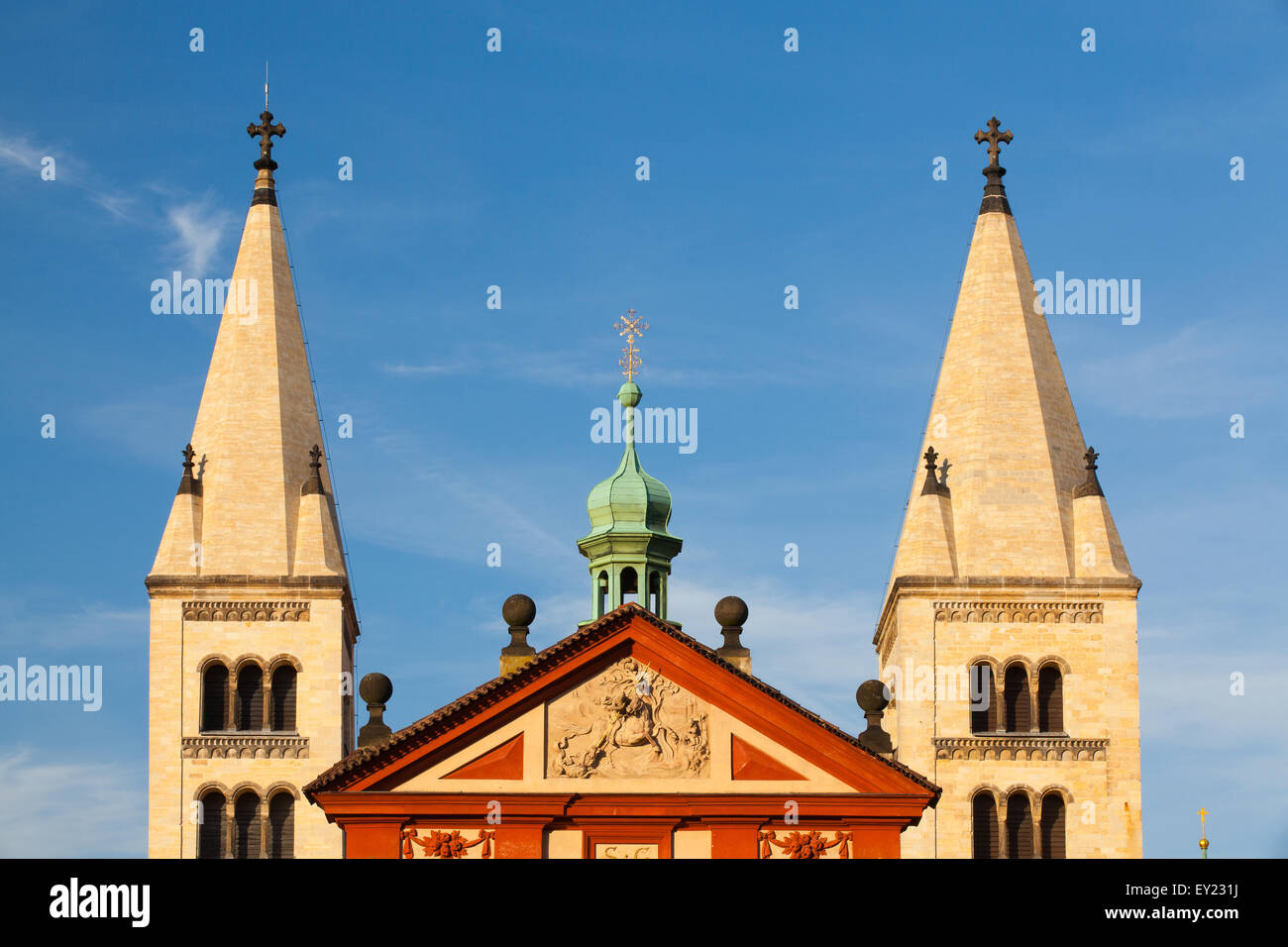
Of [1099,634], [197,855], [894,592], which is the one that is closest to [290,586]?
[197,855]

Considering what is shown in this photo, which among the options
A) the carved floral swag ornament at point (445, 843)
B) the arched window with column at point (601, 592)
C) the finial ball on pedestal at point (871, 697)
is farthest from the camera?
the arched window with column at point (601, 592)

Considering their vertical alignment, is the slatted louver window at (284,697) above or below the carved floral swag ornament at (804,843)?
above

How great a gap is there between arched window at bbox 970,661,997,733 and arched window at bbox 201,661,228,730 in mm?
17917

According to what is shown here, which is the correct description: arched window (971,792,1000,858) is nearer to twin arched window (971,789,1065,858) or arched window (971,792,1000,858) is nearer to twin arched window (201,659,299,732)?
twin arched window (971,789,1065,858)

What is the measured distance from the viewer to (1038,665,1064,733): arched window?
70.1 metres

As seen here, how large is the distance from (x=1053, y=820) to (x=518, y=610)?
18932mm

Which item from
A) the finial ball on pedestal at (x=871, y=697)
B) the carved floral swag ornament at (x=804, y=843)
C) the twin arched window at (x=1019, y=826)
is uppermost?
the finial ball on pedestal at (x=871, y=697)

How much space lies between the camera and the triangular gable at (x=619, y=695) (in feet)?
162

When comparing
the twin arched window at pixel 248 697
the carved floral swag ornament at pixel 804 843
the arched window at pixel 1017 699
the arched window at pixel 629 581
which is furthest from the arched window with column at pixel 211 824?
the carved floral swag ornament at pixel 804 843

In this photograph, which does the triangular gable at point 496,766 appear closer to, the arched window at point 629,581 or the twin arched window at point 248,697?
the arched window at point 629,581

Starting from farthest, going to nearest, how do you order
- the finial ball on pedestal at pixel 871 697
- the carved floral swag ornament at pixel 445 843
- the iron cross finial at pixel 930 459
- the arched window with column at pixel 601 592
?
1. the iron cross finial at pixel 930 459
2. the arched window with column at pixel 601 592
3. the finial ball on pedestal at pixel 871 697
4. the carved floral swag ornament at pixel 445 843

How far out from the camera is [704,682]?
4981 centimetres

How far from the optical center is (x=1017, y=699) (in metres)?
70.2
